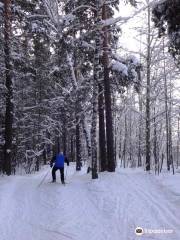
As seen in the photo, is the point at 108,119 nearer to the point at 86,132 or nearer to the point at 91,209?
the point at 86,132

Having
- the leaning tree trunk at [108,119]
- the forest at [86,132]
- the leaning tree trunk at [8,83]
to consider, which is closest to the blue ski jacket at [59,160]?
the forest at [86,132]

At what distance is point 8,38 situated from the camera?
20.1 meters

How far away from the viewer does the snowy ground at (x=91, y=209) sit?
8883 mm

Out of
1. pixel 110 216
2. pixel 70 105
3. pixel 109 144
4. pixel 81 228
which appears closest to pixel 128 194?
pixel 110 216

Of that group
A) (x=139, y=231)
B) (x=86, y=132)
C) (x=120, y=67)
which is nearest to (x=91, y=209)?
(x=139, y=231)

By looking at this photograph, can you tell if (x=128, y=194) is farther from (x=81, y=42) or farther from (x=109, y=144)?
(x=81, y=42)

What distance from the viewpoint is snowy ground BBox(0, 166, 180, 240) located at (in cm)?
888

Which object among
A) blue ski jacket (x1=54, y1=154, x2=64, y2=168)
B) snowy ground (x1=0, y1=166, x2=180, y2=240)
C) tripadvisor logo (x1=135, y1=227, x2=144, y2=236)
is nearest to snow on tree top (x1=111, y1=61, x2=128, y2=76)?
blue ski jacket (x1=54, y1=154, x2=64, y2=168)

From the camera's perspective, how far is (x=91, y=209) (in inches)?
445

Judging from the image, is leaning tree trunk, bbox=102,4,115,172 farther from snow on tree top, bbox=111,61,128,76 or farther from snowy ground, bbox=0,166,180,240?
snowy ground, bbox=0,166,180,240

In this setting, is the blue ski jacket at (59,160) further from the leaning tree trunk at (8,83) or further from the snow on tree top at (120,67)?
the snow on tree top at (120,67)

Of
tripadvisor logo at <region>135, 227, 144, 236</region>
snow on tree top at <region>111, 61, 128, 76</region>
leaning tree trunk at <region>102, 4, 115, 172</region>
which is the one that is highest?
snow on tree top at <region>111, 61, 128, 76</region>

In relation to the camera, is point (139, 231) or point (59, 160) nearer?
point (139, 231)

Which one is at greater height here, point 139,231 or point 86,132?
point 86,132
